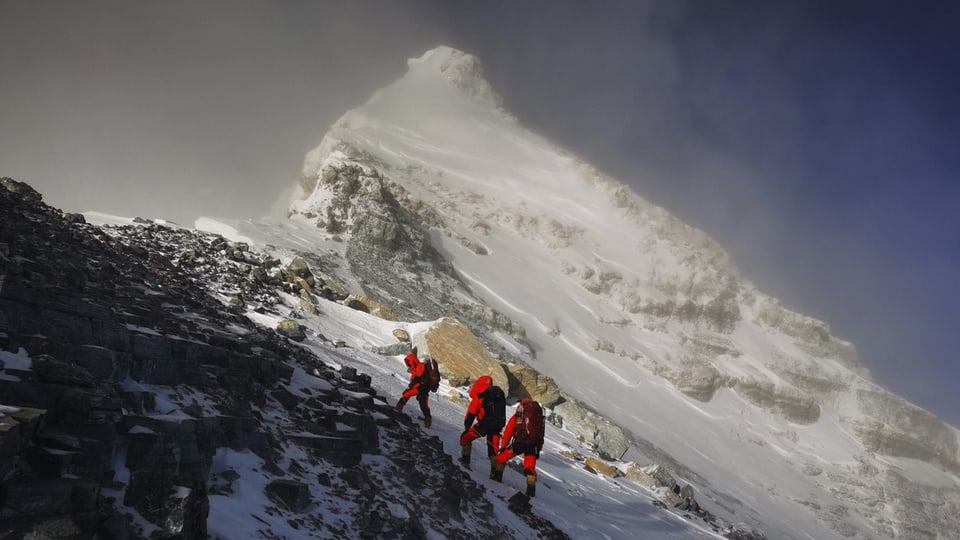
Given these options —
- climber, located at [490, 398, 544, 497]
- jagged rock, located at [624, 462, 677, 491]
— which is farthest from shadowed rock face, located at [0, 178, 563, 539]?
jagged rock, located at [624, 462, 677, 491]

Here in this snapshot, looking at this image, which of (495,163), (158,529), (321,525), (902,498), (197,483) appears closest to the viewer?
(158,529)

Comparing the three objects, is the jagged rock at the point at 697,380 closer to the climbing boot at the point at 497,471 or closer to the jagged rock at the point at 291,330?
the jagged rock at the point at 291,330

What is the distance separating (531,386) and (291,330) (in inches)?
419

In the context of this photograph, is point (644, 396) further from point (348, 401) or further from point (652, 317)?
point (348, 401)

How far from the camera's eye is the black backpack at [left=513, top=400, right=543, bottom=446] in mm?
9125

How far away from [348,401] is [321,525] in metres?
3.63

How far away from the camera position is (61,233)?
11586mm

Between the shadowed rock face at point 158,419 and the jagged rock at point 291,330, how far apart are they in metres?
1.62

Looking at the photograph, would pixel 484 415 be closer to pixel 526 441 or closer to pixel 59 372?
pixel 526 441

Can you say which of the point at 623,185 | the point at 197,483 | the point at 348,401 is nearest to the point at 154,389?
the point at 197,483

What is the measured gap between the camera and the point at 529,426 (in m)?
9.12

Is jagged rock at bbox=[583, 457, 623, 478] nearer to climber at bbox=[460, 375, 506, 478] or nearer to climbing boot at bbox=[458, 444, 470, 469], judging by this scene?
climber at bbox=[460, 375, 506, 478]

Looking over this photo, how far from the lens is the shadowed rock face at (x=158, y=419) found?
3502 millimetres

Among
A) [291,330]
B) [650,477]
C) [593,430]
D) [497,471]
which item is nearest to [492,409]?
[497,471]
